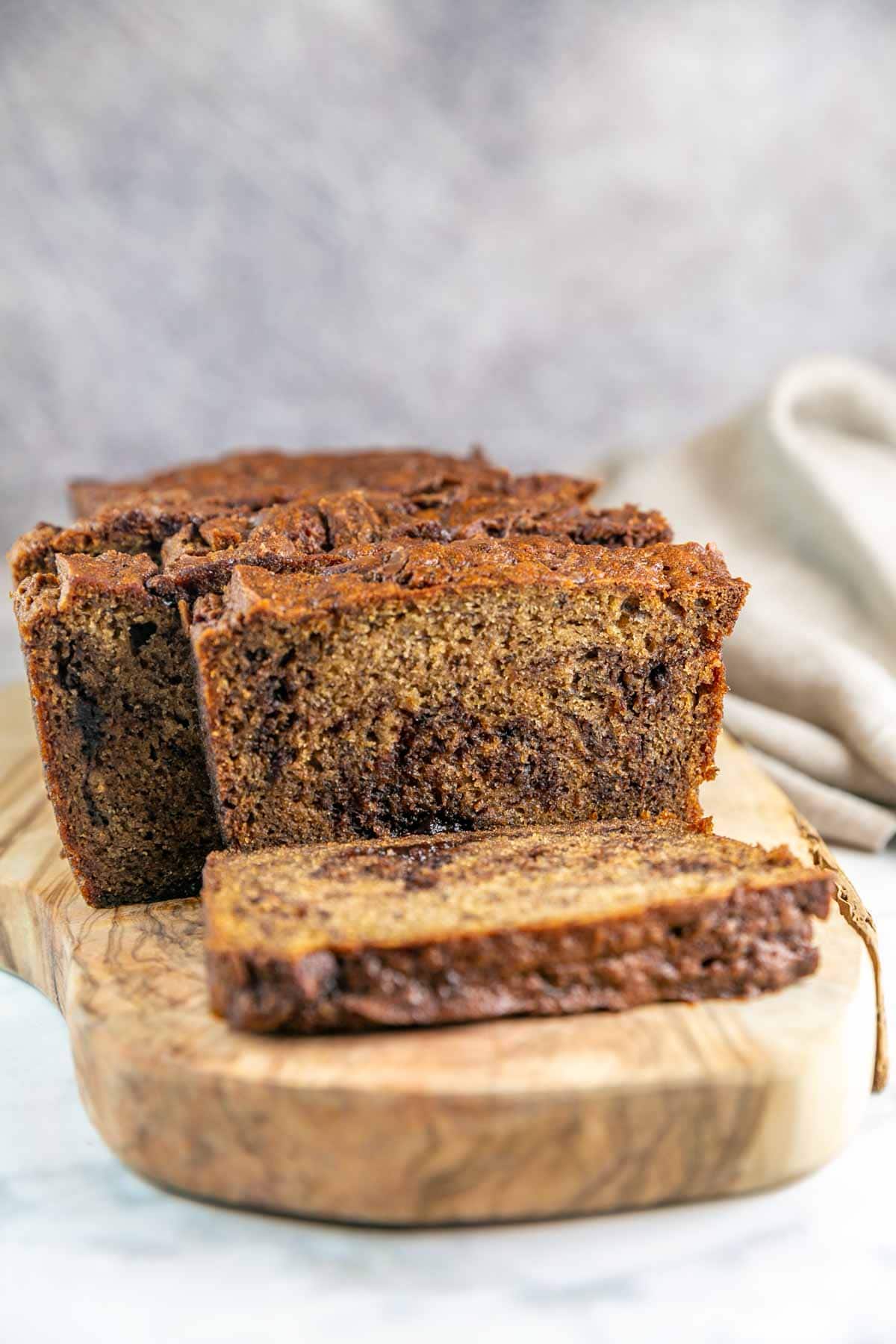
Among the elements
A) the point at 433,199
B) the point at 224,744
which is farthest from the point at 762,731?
the point at 433,199

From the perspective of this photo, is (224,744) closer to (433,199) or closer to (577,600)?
(577,600)

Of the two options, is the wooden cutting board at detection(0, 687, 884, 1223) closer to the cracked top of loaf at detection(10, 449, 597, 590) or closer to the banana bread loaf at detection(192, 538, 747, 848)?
the banana bread loaf at detection(192, 538, 747, 848)

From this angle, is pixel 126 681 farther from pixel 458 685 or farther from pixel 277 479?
pixel 277 479

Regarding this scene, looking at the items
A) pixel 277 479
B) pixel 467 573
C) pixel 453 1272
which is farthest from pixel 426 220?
pixel 453 1272

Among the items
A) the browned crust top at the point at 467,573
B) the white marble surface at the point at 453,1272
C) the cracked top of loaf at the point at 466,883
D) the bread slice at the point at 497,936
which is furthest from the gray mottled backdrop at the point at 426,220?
the white marble surface at the point at 453,1272

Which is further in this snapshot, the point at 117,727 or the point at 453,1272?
the point at 117,727

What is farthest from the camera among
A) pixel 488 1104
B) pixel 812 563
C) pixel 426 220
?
pixel 426 220
